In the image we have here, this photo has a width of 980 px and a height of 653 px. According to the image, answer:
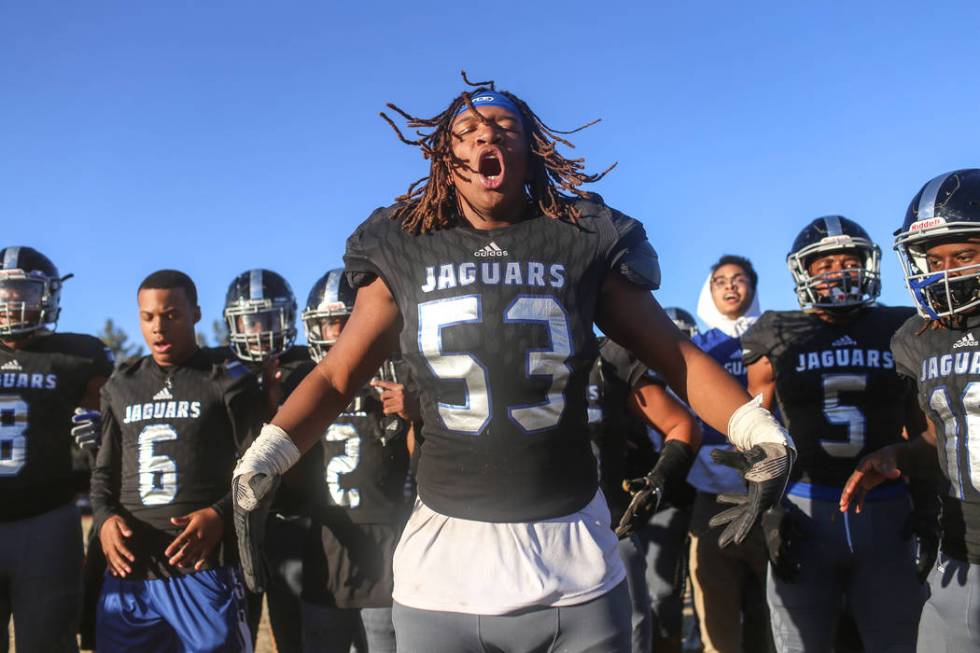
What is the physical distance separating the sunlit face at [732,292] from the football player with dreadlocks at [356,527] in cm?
332

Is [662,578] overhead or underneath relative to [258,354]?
underneath

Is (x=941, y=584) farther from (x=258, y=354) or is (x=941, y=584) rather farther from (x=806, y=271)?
(x=258, y=354)

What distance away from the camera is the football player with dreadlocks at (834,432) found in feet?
12.7

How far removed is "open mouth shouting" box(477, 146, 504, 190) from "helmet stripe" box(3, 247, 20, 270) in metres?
3.91

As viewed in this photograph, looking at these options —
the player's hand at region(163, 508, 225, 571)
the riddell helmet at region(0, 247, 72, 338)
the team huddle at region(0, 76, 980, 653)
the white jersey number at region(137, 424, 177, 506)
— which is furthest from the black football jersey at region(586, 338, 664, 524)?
the riddell helmet at region(0, 247, 72, 338)

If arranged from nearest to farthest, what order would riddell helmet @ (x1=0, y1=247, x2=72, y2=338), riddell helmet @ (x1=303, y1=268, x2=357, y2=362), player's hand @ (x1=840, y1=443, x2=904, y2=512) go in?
player's hand @ (x1=840, y1=443, x2=904, y2=512)
riddell helmet @ (x1=0, y1=247, x2=72, y2=338)
riddell helmet @ (x1=303, y1=268, x2=357, y2=362)

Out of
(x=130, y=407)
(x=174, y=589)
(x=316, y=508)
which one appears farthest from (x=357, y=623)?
(x=130, y=407)

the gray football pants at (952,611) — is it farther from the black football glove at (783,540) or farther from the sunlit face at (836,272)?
the sunlit face at (836,272)

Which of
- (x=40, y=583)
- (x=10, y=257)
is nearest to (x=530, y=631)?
(x=40, y=583)

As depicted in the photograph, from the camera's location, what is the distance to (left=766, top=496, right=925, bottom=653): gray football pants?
12.6ft

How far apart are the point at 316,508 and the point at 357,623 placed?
0.59 meters

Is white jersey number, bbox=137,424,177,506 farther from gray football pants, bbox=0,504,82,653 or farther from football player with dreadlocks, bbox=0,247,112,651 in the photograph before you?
gray football pants, bbox=0,504,82,653

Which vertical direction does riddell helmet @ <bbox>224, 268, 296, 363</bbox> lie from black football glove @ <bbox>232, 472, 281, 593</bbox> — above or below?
above

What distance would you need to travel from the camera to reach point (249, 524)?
2.31 m
